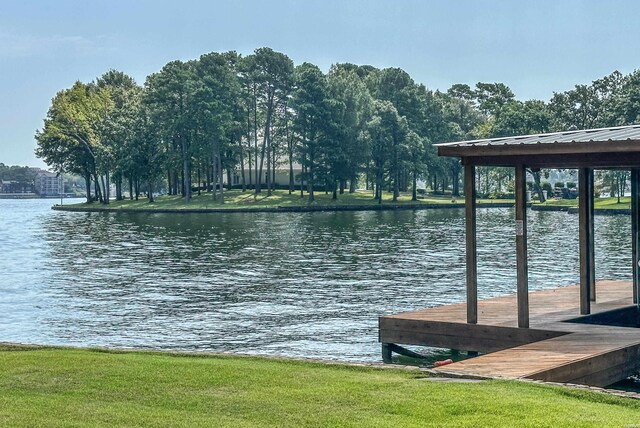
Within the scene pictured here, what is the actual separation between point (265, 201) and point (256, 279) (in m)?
70.7

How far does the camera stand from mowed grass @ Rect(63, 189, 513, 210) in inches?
4178

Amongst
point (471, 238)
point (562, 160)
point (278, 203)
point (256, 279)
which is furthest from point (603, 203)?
point (562, 160)

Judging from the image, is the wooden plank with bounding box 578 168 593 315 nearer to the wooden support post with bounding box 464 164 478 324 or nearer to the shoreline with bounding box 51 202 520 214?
the wooden support post with bounding box 464 164 478 324

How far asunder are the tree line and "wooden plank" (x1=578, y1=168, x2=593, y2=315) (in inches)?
3128

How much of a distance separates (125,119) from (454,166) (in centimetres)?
4381

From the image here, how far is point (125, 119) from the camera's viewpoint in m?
113

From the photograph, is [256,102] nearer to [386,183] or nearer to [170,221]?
[386,183]

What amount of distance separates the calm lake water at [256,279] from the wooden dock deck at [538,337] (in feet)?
8.91

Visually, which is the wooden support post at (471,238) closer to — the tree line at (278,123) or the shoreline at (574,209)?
the shoreline at (574,209)

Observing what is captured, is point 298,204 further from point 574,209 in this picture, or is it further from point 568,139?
point 568,139

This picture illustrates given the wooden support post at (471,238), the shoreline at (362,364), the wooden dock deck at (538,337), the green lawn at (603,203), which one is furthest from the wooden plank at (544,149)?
the green lawn at (603,203)

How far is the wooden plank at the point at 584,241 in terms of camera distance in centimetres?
1836

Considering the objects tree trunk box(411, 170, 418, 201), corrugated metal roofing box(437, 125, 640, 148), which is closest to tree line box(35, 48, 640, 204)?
tree trunk box(411, 170, 418, 201)

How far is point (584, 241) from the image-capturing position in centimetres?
1850
